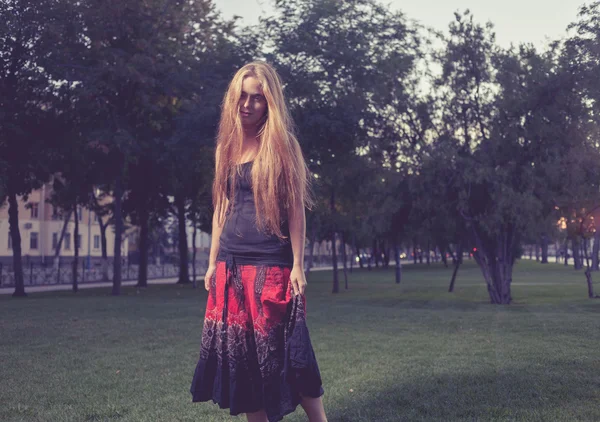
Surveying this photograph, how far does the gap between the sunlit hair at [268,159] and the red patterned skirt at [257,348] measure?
30cm

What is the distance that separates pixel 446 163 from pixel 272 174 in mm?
18016

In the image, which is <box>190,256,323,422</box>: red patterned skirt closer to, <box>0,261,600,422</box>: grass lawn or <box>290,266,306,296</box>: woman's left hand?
<box>290,266,306,296</box>: woman's left hand

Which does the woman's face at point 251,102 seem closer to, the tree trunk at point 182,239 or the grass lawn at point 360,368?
the grass lawn at point 360,368

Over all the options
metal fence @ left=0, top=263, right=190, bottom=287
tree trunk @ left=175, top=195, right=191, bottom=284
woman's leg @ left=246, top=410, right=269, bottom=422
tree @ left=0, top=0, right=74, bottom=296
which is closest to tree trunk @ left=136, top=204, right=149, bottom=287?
tree trunk @ left=175, top=195, right=191, bottom=284

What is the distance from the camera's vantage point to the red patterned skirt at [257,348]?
3.48 meters

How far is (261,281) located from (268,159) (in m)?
0.63

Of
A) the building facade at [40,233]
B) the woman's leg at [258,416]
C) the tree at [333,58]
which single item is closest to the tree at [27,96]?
the tree at [333,58]

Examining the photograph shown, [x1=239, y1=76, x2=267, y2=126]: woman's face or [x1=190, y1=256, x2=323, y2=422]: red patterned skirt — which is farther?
[x1=239, y1=76, x2=267, y2=126]: woman's face

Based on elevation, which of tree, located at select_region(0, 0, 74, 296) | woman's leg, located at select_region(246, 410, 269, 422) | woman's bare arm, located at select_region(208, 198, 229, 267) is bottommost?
woman's leg, located at select_region(246, 410, 269, 422)

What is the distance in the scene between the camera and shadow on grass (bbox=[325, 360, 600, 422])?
5438 mm

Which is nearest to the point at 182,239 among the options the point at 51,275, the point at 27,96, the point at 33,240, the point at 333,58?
the point at 51,275

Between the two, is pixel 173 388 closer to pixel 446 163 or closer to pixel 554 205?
pixel 446 163

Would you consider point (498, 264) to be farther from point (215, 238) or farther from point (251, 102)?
point (251, 102)

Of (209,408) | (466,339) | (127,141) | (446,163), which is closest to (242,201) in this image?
(209,408)
